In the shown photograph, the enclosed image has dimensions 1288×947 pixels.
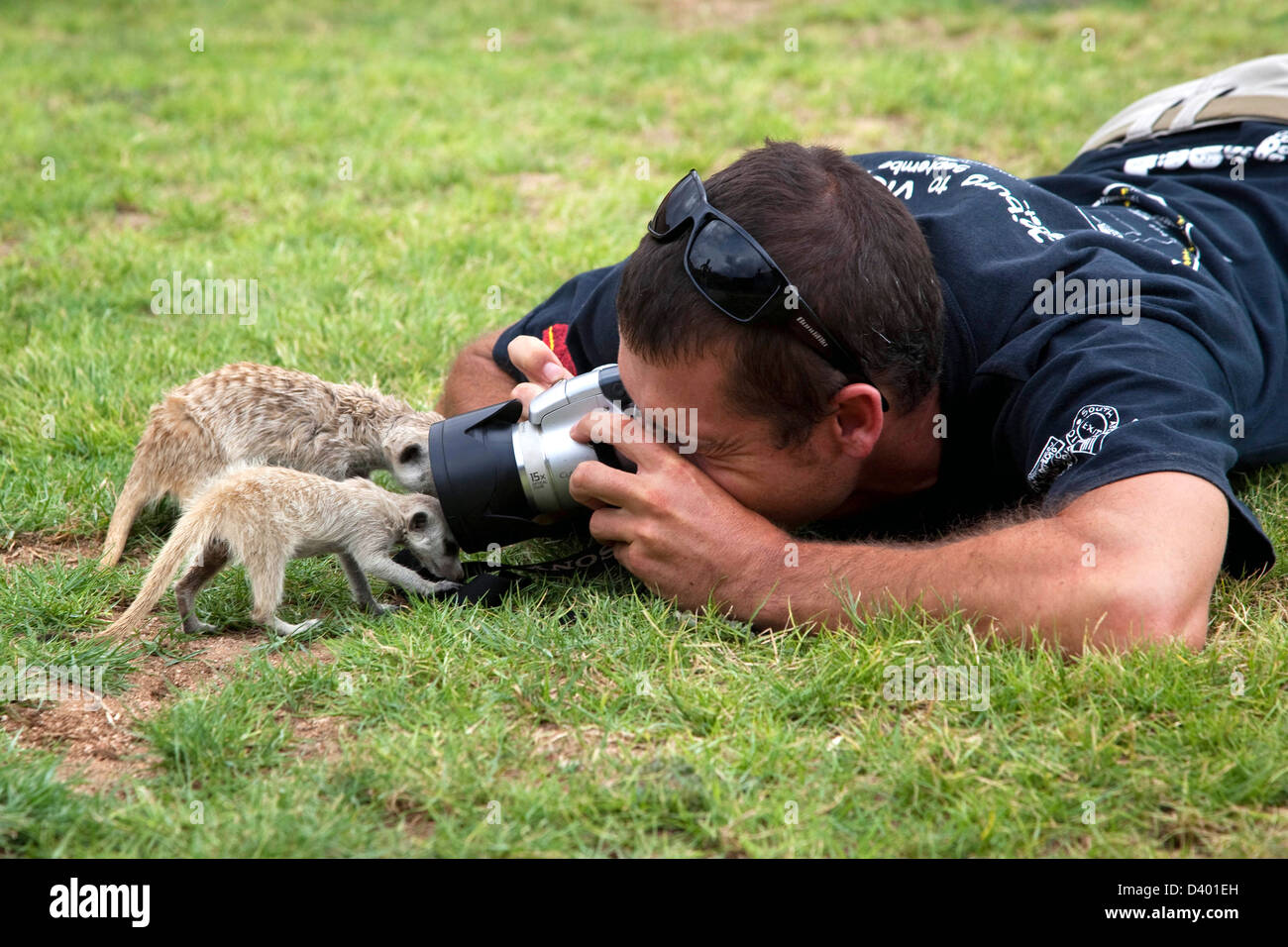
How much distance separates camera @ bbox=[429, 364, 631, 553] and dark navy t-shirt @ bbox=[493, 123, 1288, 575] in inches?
24.7

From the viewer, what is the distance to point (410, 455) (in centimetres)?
411

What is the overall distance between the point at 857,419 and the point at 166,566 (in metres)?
1.94

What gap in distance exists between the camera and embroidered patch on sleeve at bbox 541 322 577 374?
385cm

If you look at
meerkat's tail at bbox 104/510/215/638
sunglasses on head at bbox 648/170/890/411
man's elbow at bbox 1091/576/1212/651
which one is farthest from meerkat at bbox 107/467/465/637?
man's elbow at bbox 1091/576/1212/651

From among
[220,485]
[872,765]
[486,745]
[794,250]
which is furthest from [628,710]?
[220,485]

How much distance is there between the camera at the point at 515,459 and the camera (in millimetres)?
3072

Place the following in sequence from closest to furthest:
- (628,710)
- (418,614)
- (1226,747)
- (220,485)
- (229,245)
A: (1226,747) < (628,710) < (418,614) < (220,485) < (229,245)

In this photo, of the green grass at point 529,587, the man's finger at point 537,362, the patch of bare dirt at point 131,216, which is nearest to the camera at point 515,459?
the green grass at point 529,587

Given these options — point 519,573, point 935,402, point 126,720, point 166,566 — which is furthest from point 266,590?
point 935,402

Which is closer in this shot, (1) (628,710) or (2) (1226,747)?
(2) (1226,747)

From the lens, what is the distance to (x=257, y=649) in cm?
304

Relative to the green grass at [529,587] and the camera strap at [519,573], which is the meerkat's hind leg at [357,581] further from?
the camera strap at [519,573]
